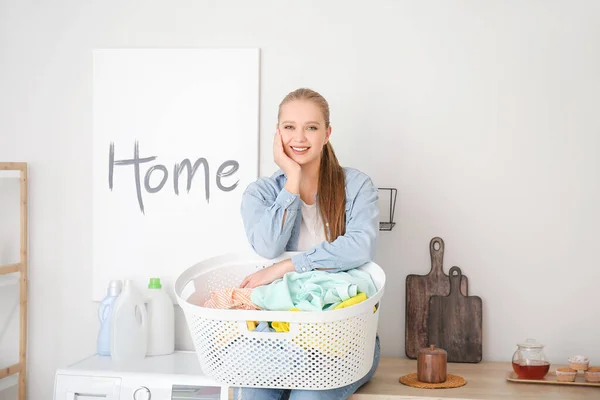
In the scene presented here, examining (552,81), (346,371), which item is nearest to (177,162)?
(346,371)

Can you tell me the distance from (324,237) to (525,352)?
715 millimetres

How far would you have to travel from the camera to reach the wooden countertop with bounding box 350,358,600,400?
2092mm

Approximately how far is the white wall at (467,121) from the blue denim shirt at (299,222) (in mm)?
447

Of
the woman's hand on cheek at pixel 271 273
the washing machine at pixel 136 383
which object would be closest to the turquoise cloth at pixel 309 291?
the woman's hand on cheek at pixel 271 273

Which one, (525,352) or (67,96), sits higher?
(67,96)

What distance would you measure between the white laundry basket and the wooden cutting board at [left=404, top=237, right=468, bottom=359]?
2.33 ft

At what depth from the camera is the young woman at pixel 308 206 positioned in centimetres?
209

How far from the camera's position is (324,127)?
2.21 meters

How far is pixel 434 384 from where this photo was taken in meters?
2.18

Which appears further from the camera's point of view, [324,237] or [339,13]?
[339,13]

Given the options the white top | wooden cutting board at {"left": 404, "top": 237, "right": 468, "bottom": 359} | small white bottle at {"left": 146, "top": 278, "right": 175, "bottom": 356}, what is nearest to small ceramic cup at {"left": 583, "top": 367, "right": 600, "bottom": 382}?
wooden cutting board at {"left": 404, "top": 237, "right": 468, "bottom": 359}

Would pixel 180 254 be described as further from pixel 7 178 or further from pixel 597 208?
pixel 597 208

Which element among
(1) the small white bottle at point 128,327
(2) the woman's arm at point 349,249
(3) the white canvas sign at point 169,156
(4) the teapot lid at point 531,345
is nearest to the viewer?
(2) the woman's arm at point 349,249

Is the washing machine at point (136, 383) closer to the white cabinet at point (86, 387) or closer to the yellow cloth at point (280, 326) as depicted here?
the white cabinet at point (86, 387)
